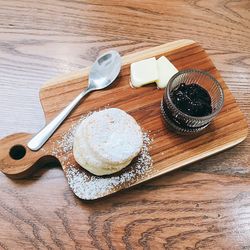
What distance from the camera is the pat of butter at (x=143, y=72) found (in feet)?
3.14

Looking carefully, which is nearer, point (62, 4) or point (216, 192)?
point (216, 192)

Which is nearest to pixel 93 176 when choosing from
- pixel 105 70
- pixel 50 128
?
pixel 50 128

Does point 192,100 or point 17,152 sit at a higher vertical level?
point 192,100

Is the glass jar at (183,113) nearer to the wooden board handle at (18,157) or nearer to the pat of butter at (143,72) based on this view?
the pat of butter at (143,72)

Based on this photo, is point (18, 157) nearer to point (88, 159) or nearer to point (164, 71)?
point (88, 159)

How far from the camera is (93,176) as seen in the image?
848 mm

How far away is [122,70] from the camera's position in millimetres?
989

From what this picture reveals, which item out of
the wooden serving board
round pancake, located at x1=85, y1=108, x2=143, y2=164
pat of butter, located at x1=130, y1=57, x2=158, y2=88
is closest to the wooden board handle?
the wooden serving board

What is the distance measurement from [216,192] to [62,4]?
2.33 ft

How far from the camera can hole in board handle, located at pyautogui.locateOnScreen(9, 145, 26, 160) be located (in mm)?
857

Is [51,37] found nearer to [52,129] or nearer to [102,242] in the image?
[52,129]

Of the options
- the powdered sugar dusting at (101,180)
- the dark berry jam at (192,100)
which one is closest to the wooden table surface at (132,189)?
the powdered sugar dusting at (101,180)

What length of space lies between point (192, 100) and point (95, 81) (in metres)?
0.26

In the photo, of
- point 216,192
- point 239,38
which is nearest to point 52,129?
point 216,192
